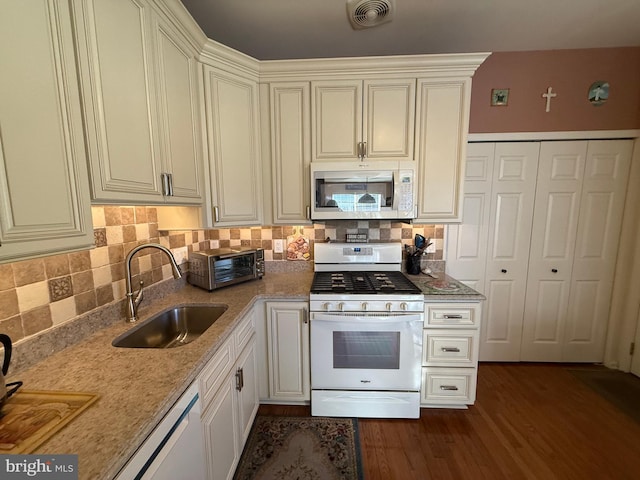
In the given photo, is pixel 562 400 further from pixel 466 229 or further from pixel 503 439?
pixel 466 229

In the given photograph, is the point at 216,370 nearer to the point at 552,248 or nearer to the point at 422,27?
the point at 422,27

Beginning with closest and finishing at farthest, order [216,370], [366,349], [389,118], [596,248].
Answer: [216,370] → [366,349] → [389,118] → [596,248]

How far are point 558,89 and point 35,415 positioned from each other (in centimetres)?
357

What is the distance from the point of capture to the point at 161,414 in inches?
29.3

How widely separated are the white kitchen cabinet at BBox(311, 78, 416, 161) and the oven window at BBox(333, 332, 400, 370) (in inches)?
51.1

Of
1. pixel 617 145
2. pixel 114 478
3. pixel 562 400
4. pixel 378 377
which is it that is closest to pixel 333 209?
pixel 378 377

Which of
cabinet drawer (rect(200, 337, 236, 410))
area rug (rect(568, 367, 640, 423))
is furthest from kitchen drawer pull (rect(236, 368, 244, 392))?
area rug (rect(568, 367, 640, 423))

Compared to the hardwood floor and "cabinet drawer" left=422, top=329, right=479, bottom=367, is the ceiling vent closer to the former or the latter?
"cabinet drawer" left=422, top=329, right=479, bottom=367

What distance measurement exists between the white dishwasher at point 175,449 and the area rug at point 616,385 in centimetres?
285

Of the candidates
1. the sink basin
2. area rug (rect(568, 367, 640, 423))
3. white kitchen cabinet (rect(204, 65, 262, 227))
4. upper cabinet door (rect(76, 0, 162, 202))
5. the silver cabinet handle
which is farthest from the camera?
area rug (rect(568, 367, 640, 423))

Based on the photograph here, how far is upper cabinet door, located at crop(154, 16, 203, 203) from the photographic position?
1.25m

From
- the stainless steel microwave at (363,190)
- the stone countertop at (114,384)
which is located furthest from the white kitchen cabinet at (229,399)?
the stainless steel microwave at (363,190)

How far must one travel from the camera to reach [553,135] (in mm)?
2158

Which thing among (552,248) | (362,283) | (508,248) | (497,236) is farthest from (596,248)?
(362,283)
